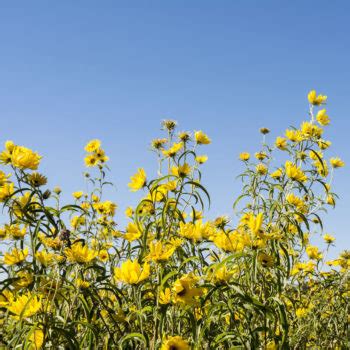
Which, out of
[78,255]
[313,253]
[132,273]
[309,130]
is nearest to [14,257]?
[78,255]

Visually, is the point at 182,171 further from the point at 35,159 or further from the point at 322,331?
the point at 322,331

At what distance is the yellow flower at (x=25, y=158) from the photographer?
6.72 feet

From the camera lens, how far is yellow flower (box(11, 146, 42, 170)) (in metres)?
2.05


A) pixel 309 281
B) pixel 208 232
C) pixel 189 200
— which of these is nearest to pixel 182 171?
pixel 189 200

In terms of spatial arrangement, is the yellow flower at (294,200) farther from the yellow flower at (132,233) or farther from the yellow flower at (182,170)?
the yellow flower at (132,233)

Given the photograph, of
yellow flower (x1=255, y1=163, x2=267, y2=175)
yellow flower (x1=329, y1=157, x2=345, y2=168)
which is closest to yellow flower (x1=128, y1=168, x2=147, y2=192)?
yellow flower (x1=255, y1=163, x2=267, y2=175)

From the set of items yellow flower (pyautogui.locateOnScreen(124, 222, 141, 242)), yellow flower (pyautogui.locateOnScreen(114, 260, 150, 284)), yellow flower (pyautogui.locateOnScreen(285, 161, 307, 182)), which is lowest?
yellow flower (pyautogui.locateOnScreen(114, 260, 150, 284))

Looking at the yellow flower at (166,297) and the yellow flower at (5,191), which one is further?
the yellow flower at (5,191)

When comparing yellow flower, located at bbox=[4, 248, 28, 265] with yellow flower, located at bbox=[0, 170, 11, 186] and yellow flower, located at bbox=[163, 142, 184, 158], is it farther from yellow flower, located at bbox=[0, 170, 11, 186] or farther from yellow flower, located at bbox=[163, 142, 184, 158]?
yellow flower, located at bbox=[163, 142, 184, 158]

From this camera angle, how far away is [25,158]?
2.05m

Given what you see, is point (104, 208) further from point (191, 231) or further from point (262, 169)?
point (191, 231)

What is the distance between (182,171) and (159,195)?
205 mm

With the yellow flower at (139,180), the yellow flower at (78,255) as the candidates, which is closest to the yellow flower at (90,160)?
the yellow flower at (139,180)

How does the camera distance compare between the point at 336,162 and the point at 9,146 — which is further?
the point at 336,162
